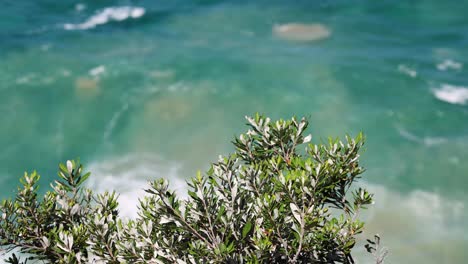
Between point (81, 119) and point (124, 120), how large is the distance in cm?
262

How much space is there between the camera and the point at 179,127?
3509 cm

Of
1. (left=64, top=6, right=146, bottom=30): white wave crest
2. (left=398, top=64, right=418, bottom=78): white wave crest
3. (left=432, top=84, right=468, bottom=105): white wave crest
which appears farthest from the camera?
(left=64, top=6, right=146, bottom=30): white wave crest

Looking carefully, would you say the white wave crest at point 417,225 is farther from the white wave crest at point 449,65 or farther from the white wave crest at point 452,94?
the white wave crest at point 449,65

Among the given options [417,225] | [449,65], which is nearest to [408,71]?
[449,65]

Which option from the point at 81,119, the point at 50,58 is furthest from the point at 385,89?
the point at 50,58

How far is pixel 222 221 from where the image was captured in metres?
10.0

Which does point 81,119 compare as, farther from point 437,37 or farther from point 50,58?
point 437,37

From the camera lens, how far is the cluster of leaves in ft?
33.0

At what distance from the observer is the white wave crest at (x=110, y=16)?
46938mm

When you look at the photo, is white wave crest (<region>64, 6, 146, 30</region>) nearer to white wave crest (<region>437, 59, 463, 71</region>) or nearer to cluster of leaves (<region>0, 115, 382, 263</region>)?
white wave crest (<region>437, 59, 463, 71</region>)

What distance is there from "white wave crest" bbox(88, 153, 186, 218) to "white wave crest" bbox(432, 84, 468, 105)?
53.9ft

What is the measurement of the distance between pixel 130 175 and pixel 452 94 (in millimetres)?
19741

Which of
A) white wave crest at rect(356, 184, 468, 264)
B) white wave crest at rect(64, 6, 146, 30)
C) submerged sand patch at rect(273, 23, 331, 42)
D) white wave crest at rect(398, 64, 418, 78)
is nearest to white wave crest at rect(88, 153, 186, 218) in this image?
white wave crest at rect(356, 184, 468, 264)

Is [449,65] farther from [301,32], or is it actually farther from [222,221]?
[222,221]
